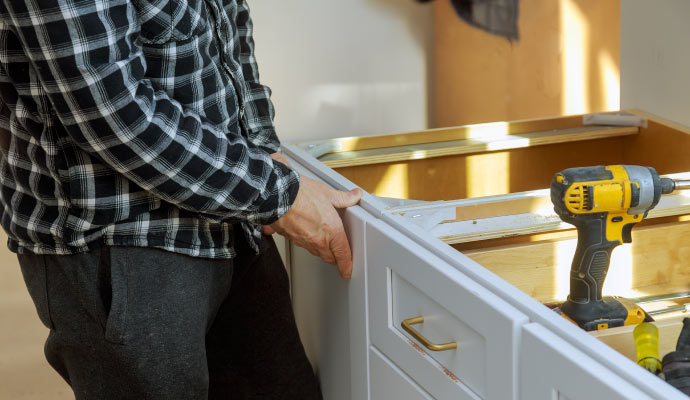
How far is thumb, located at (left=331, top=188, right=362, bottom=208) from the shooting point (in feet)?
3.68

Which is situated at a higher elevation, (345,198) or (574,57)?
(574,57)

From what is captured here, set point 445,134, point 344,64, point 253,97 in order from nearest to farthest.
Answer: point 253,97 → point 445,134 → point 344,64

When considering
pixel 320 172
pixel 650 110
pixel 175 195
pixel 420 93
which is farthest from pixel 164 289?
pixel 420 93

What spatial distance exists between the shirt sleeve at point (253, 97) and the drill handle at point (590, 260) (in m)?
0.55

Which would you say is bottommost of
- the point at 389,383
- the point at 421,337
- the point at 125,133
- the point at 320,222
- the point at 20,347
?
the point at 20,347

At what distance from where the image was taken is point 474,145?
1.57 meters

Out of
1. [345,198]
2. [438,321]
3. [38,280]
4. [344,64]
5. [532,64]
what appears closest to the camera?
[438,321]

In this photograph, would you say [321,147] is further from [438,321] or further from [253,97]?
[438,321]

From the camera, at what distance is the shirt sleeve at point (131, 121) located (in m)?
0.81

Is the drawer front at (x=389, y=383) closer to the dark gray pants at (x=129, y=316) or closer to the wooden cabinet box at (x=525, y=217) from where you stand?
the wooden cabinet box at (x=525, y=217)

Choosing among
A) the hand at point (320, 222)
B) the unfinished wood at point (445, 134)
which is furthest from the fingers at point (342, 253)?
the unfinished wood at point (445, 134)

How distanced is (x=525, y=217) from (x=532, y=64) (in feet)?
2.86

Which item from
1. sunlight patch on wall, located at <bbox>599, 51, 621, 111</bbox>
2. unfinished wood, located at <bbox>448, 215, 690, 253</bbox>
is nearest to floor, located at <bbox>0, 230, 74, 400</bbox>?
unfinished wood, located at <bbox>448, 215, 690, 253</bbox>

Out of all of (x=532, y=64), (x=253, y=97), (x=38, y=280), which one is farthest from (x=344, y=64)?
(x=38, y=280)
